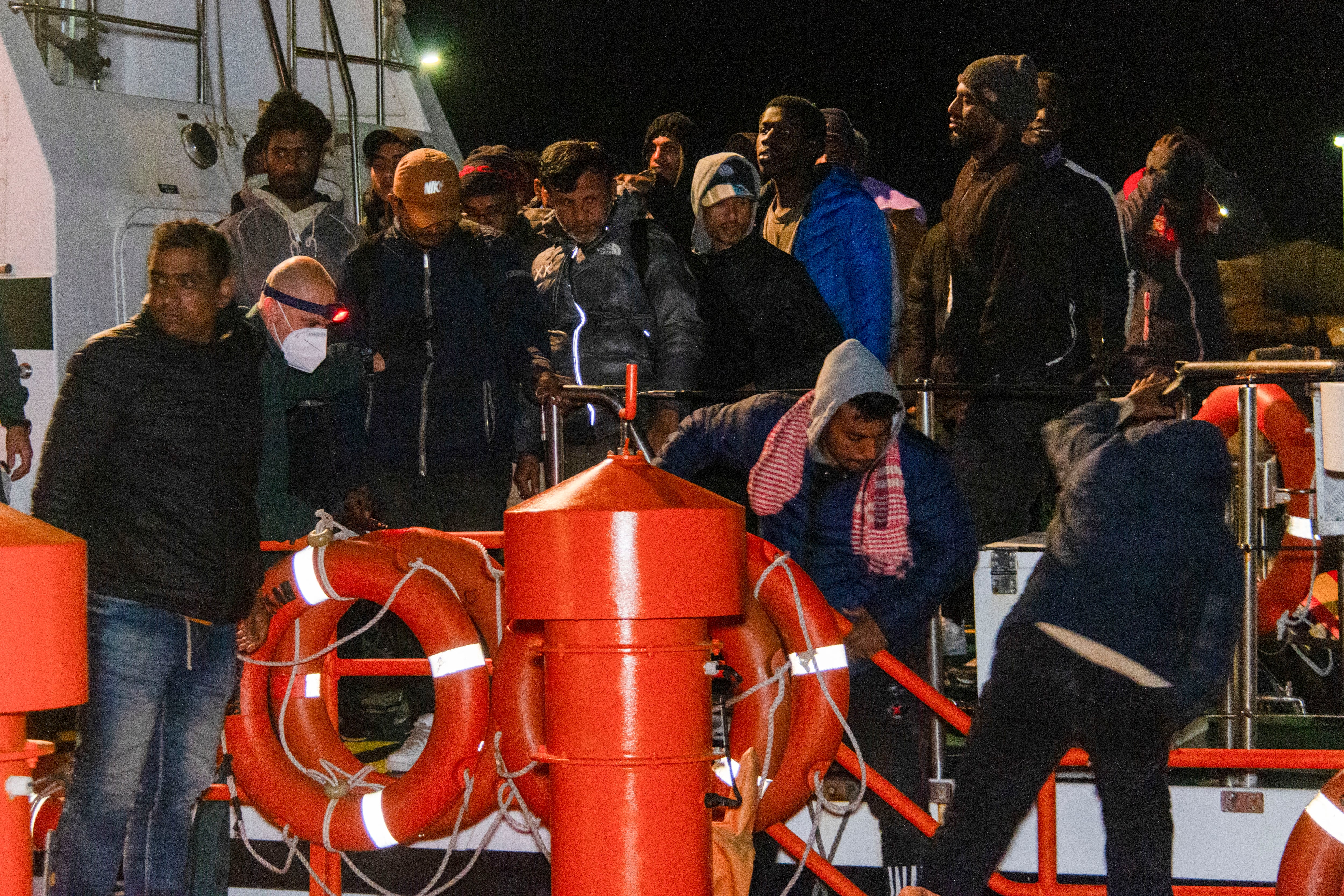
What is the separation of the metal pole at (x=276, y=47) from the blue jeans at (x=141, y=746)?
2.95 metres

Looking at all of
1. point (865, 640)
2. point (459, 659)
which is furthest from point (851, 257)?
point (459, 659)

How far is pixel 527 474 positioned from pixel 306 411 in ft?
2.33

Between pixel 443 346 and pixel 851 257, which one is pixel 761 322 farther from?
pixel 443 346

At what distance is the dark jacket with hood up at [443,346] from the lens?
4523 mm

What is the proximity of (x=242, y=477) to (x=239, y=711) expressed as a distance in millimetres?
809

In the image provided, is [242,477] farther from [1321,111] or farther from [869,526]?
[1321,111]

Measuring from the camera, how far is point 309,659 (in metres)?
3.81

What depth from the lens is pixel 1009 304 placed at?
4664 millimetres

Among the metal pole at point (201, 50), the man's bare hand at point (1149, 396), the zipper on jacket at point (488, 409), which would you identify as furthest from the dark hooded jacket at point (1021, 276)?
the metal pole at point (201, 50)

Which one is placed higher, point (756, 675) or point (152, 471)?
point (152, 471)

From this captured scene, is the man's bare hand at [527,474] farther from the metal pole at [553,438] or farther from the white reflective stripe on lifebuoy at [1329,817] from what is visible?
the white reflective stripe on lifebuoy at [1329,817]

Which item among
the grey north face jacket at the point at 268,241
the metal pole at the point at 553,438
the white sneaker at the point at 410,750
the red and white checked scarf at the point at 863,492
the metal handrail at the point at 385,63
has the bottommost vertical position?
the white sneaker at the point at 410,750

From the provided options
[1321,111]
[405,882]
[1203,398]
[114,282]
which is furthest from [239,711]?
[1321,111]

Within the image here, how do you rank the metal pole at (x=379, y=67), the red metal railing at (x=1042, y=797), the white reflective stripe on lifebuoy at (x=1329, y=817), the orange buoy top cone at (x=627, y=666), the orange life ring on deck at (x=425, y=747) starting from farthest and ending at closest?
the metal pole at (x=379, y=67), the orange life ring on deck at (x=425, y=747), the red metal railing at (x=1042, y=797), the white reflective stripe on lifebuoy at (x=1329, y=817), the orange buoy top cone at (x=627, y=666)
